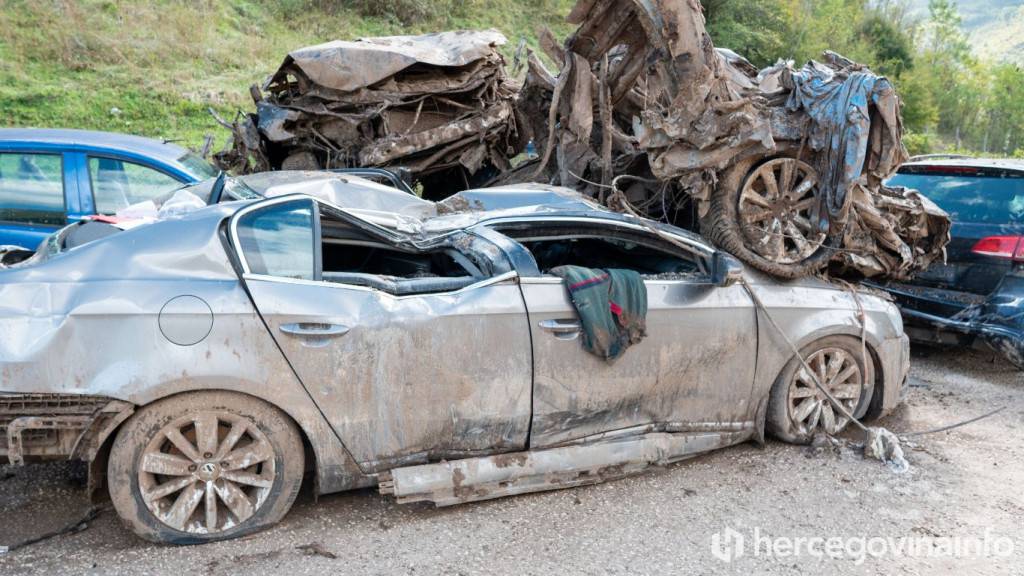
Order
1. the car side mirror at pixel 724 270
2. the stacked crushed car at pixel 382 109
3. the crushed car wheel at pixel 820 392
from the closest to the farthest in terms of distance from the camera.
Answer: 1. the car side mirror at pixel 724 270
2. the crushed car wheel at pixel 820 392
3. the stacked crushed car at pixel 382 109

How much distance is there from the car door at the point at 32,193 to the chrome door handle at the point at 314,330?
3.25 m

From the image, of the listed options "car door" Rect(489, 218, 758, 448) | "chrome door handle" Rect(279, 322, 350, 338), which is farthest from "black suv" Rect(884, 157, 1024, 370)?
"chrome door handle" Rect(279, 322, 350, 338)

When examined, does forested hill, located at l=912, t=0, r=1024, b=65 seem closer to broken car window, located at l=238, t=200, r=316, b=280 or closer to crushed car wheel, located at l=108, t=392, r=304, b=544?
broken car window, located at l=238, t=200, r=316, b=280

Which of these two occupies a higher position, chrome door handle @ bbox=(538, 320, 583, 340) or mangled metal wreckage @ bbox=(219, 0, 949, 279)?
mangled metal wreckage @ bbox=(219, 0, 949, 279)

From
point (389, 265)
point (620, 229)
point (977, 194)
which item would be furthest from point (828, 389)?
point (977, 194)

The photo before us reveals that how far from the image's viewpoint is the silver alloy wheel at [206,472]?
10.7 feet

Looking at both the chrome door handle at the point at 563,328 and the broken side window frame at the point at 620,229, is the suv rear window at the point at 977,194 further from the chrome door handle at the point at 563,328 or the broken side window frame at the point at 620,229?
the chrome door handle at the point at 563,328

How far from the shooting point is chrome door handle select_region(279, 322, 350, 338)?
132 inches

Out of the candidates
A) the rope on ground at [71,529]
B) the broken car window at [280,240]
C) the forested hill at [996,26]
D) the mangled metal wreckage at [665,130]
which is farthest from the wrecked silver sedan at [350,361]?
the forested hill at [996,26]

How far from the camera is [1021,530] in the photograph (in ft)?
12.8

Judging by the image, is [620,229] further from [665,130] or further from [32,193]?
[32,193]

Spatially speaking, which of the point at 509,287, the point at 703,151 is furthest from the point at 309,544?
the point at 703,151

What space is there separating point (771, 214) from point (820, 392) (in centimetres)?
123

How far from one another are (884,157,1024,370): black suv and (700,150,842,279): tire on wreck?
1.82 meters
